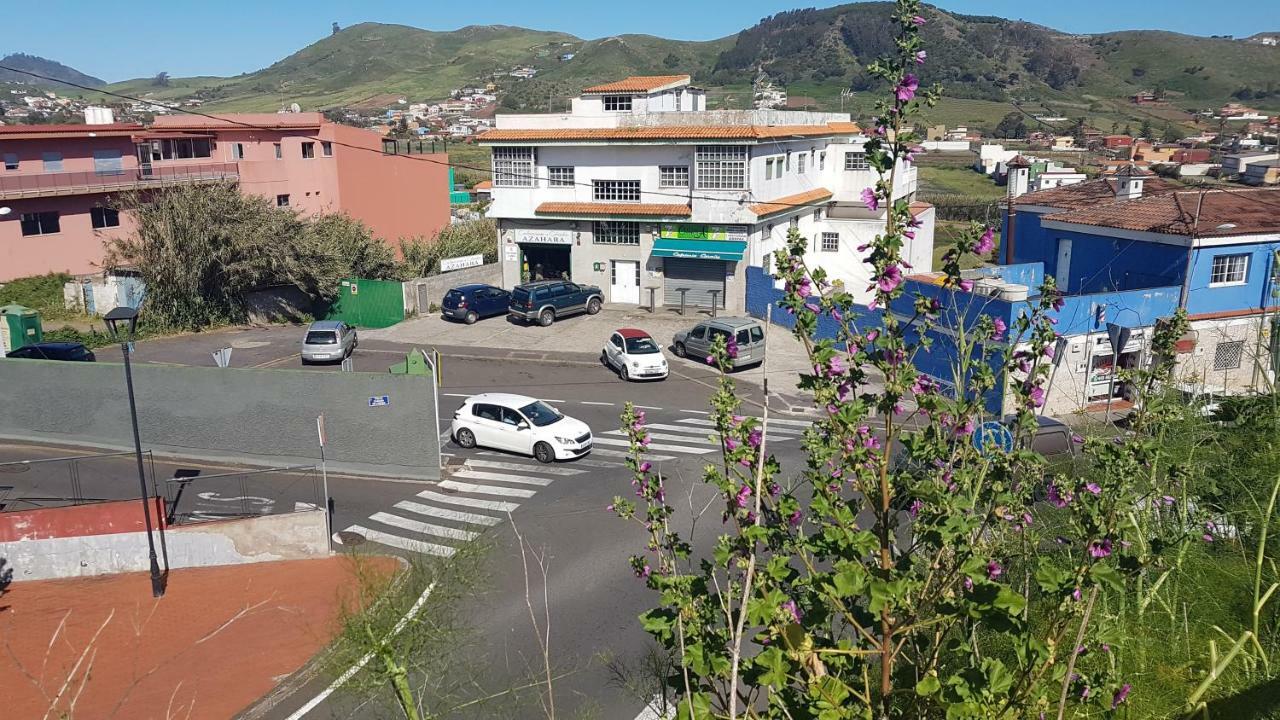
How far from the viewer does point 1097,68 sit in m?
185

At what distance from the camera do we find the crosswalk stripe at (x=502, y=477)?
68.4 ft

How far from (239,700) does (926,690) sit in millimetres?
11644

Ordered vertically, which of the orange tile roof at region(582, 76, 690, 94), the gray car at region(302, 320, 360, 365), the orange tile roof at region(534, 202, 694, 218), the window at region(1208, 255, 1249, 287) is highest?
the orange tile roof at region(582, 76, 690, 94)

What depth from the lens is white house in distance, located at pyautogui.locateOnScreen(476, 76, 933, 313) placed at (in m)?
37.4

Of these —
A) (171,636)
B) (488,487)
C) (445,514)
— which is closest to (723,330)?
(488,487)

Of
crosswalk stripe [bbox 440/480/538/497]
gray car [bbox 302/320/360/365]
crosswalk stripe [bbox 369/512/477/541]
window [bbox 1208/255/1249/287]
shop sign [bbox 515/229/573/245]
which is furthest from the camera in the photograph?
shop sign [bbox 515/229/573/245]

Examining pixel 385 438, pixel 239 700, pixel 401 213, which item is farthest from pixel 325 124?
pixel 239 700

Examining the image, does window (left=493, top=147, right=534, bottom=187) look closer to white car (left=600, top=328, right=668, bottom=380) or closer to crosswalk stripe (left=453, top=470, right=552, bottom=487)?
white car (left=600, top=328, right=668, bottom=380)

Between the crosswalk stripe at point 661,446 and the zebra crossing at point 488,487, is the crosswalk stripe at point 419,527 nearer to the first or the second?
the zebra crossing at point 488,487

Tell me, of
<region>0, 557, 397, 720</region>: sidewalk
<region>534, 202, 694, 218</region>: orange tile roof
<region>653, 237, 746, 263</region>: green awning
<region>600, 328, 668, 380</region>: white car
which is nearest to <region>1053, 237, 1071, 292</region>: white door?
<region>653, 237, 746, 263</region>: green awning

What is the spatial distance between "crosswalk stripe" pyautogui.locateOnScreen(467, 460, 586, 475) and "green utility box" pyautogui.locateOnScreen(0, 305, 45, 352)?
19201mm

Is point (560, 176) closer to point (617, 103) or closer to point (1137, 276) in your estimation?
point (617, 103)

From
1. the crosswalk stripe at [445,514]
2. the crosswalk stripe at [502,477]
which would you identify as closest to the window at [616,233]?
the crosswalk stripe at [502,477]

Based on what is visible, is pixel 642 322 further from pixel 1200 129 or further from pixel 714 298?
pixel 1200 129
